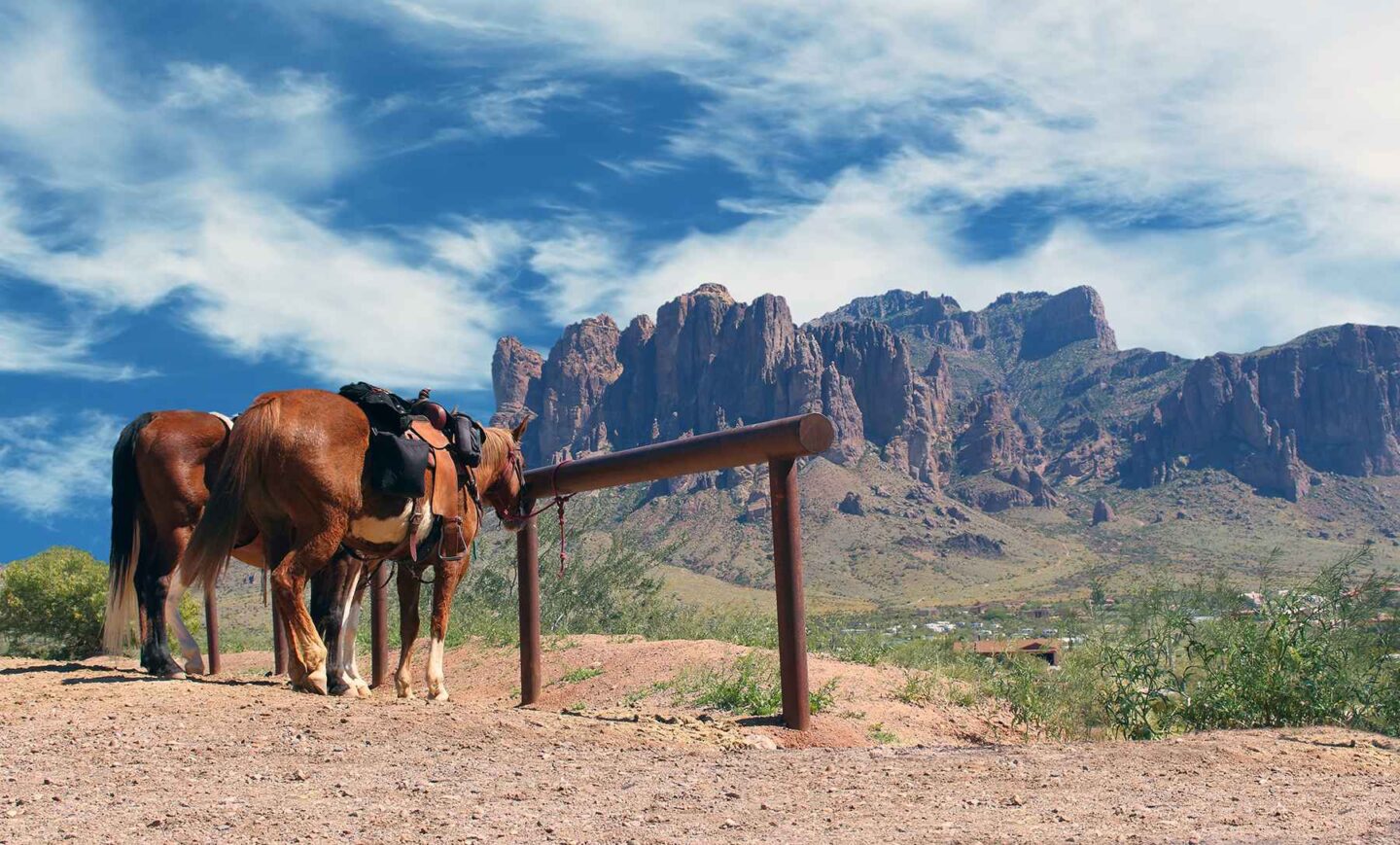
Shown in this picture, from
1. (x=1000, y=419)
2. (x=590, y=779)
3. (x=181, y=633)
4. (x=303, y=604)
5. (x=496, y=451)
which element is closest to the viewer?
(x=590, y=779)

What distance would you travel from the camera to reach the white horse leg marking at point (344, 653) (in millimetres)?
7129

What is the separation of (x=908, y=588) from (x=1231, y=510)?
158 feet

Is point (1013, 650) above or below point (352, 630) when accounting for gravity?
below

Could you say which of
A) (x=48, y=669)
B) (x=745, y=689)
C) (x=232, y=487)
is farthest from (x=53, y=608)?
(x=745, y=689)

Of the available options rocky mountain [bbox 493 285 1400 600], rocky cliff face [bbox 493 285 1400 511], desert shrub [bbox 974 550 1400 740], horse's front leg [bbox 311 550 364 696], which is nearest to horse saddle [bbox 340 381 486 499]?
horse's front leg [bbox 311 550 364 696]

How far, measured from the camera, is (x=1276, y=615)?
25.0 feet

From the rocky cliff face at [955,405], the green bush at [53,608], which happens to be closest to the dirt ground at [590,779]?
the green bush at [53,608]

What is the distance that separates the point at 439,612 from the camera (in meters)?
7.98

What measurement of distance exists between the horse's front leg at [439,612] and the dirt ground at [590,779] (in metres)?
1.02

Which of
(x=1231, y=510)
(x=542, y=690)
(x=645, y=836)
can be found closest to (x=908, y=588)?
(x=1231, y=510)

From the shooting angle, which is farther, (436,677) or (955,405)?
(955,405)

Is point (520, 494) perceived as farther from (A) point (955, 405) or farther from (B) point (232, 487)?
(A) point (955, 405)

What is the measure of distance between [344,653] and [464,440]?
1587mm

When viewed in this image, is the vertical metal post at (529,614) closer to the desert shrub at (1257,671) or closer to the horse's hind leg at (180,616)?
the horse's hind leg at (180,616)
